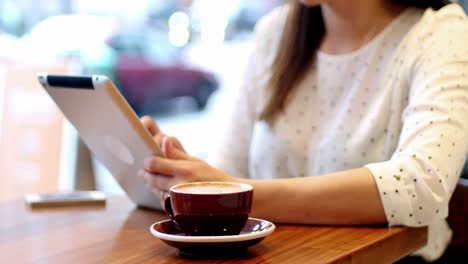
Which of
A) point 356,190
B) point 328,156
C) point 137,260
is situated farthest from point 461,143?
point 137,260

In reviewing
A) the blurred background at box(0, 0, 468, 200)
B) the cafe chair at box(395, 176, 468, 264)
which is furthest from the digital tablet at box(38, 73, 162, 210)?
the blurred background at box(0, 0, 468, 200)

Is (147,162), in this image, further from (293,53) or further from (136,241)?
(293,53)

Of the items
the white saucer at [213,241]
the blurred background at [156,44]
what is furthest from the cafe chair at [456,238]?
the blurred background at [156,44]

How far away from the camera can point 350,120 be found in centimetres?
140

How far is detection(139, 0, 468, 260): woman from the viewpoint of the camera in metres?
1.08

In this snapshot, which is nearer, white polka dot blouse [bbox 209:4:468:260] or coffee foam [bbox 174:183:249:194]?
coffee foam [bbox 174:183:249:194]

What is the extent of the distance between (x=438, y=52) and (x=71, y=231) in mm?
641

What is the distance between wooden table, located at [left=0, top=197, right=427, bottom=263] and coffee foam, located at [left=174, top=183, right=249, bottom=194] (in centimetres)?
8

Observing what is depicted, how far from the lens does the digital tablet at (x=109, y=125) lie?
1.02 m

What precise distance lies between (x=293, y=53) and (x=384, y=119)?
0.27 meters

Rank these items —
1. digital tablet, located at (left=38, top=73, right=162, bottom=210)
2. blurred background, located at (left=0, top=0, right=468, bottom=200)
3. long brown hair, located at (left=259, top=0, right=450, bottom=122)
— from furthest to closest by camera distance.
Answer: blurred background, located at (left=0, top=0, right=468, bottom=200), long brown hair, located at (left=259, top=0, right=450, bottom=122), digital tablet, located at (left=38, top=73, right=162, bottom=210)

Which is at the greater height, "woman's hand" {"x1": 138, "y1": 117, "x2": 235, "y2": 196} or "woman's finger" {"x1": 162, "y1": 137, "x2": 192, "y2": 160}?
"woman's finger" {"x1": 162, "y1": 137, "x2": 192, "y2": 160}

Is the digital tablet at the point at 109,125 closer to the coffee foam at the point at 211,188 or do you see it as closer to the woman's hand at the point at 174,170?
the woman's hand at the point at 174,170

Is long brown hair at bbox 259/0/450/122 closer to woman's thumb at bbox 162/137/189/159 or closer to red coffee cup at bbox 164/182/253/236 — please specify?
woman's thumb at bbox 162/137/189/159
